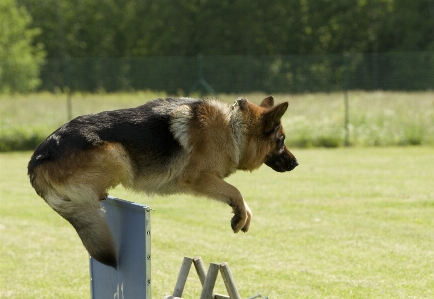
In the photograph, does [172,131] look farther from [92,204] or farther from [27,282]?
[27,282]

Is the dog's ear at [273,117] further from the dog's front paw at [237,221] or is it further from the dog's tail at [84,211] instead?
the dog's tail at [84,211]

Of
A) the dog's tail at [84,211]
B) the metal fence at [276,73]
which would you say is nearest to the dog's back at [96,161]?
the dog's tail at [84,211]

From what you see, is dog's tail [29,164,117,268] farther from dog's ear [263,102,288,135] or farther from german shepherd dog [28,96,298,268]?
dog's ear [263,102,288,135]

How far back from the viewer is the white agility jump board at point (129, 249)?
4375mm

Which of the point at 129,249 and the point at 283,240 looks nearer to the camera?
the point at 129,249

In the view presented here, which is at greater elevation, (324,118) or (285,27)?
(285,27)

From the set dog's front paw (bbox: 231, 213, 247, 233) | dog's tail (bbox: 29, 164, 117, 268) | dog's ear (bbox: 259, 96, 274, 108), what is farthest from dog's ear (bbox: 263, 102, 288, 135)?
dog's tail (bbox: 29, 164, 117, 268)

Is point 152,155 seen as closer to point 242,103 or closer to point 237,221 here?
point 237,221

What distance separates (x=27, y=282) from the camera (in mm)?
7004

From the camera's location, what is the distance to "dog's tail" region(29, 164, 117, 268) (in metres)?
4.38

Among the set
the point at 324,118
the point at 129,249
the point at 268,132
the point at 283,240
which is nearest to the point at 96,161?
the point at 129,249

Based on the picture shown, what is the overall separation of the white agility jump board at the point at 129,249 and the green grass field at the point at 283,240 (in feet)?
5.25

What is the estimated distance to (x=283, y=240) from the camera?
8414 mm

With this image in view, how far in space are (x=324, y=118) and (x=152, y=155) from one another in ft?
47.5
